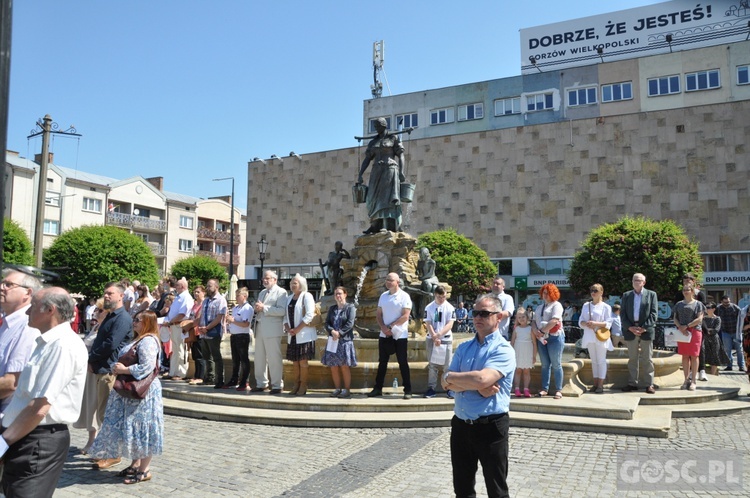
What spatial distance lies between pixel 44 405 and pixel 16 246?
3760 cm

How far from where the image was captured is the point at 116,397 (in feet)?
19.5

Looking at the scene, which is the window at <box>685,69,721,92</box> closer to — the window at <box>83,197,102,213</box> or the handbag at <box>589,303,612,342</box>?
the handbag at <box>589,303,612,342</box>

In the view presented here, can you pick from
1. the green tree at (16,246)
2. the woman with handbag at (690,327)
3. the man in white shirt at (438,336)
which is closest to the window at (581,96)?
the green tree at (16,246)

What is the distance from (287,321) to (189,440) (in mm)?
2640

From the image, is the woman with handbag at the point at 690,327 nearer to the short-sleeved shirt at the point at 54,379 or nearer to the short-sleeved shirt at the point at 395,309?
the short-sleeved shirt at the point at 395,309

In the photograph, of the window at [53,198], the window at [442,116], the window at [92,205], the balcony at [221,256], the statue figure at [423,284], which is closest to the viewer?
the statue figure at [423,284]

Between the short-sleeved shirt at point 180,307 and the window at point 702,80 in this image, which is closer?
the short-sleeved shirt at point 180,307

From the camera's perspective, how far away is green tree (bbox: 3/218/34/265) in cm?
3500

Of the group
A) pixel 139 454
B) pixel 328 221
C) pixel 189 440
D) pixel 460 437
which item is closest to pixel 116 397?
pixel 139 454

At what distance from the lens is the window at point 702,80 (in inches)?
1721

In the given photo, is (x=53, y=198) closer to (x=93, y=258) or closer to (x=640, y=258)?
(x=93, y=258)

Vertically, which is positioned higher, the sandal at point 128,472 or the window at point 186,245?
the window at point 186,245

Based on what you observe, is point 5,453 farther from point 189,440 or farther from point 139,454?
point 189,440

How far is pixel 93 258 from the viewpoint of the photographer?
3859cm
